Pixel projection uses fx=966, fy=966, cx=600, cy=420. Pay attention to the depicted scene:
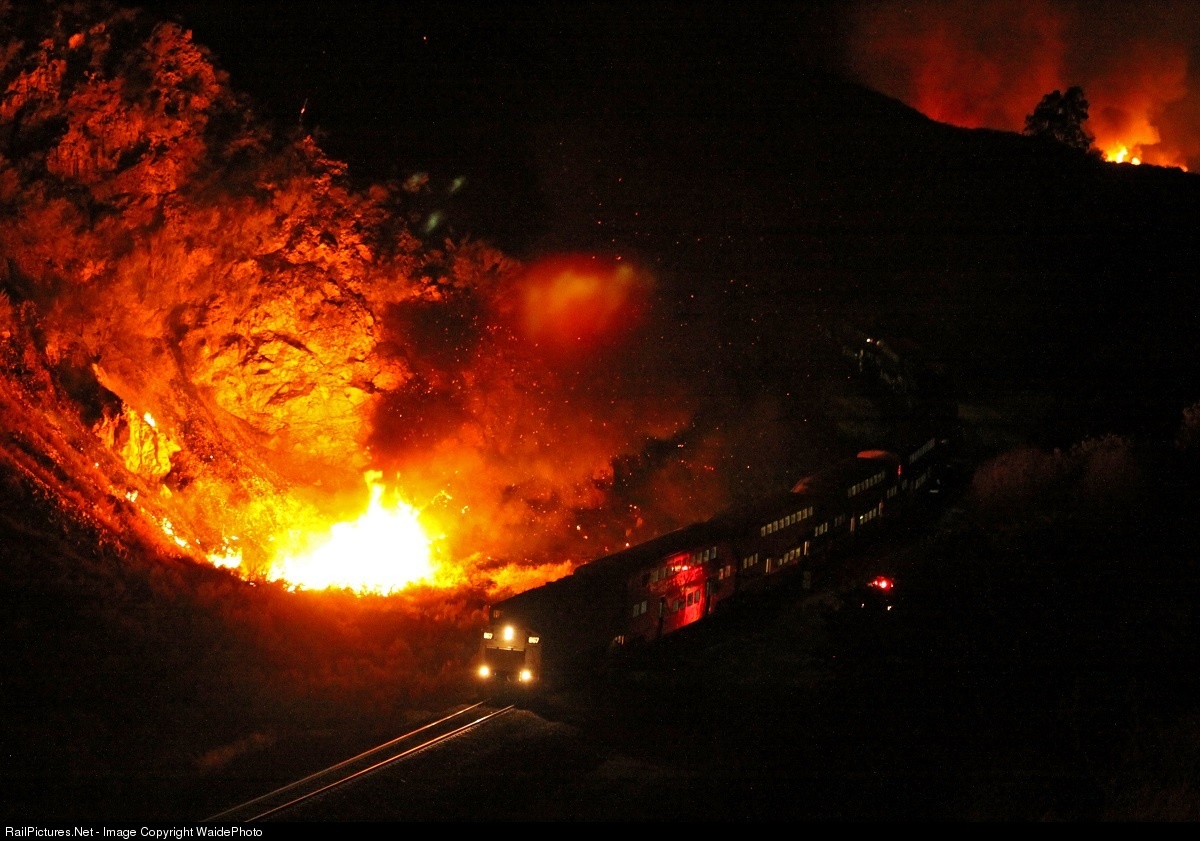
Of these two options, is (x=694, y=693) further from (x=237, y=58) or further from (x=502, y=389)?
(x=237, y=58)

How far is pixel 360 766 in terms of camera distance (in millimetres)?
15898

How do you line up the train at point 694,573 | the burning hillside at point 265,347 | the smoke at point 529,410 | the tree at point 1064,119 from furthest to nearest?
the tree at point 1064,119
the smoke at point 529,410
the burning hillside at point 265,347
the train at point 694,573

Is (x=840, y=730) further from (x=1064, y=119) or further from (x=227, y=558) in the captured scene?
(x=1064, y=119)

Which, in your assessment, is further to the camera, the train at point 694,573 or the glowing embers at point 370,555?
the glowing embers at point 370,555

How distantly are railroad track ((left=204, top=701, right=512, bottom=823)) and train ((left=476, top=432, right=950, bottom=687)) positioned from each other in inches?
66.6

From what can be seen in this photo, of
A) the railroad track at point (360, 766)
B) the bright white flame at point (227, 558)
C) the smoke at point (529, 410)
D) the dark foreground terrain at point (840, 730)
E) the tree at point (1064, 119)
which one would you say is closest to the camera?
the dark foreground terrain at point (840, 730)

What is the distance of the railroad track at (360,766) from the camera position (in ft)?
44.9

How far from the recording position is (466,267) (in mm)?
39812

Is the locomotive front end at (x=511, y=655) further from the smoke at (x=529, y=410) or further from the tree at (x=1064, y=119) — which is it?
the tree at (x=1064, y=119)

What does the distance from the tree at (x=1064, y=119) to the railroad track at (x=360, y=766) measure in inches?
3445

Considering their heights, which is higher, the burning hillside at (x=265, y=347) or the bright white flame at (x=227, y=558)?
the burning hillside at (x=265, y=347)

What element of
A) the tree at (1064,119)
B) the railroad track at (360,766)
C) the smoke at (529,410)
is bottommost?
the railroad track at (360,766)

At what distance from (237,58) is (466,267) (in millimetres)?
16454

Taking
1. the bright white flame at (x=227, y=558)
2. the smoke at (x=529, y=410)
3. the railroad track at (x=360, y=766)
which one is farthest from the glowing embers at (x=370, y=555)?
the railroad track at (x=360, y=766)
